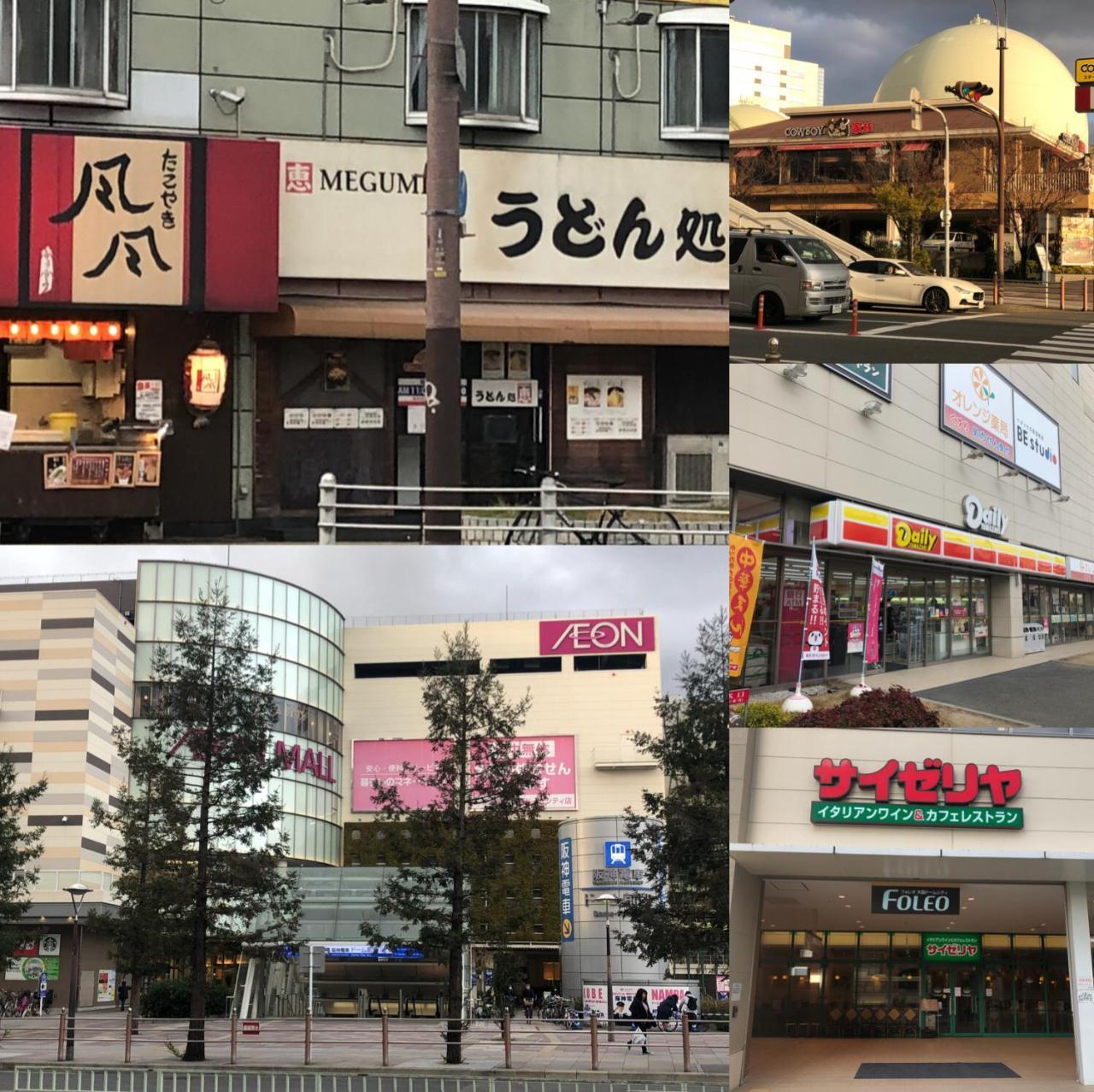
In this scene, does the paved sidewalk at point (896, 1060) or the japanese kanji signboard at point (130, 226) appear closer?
the japanese kanji signboard at point (130, 226)

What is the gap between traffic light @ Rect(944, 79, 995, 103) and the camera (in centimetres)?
2747

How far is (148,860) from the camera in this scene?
14.2 metres

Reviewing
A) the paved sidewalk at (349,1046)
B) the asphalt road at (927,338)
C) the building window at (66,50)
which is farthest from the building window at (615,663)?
the building window at (66,50)

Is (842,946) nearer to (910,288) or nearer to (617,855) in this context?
(910,288)

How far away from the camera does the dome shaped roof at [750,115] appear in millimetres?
27688

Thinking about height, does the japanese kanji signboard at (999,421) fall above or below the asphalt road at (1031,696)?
above

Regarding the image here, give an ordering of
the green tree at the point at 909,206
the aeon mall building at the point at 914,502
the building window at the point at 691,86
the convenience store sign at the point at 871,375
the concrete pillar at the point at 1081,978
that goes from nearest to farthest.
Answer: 1. the concrete pillar at the point at 1081,978
2. the aeon mall building at the point at 914,502
3. the building window at the point at 691,86
4. the convenience store sign at the point at 871,375
5. the green tree at the point at 909,206

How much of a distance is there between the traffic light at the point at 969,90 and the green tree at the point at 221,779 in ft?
61.2

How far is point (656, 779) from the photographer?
1501cm

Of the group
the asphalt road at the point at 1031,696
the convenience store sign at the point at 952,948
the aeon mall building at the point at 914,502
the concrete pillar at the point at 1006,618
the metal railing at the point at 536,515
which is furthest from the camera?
the concrete pillar at the point at 1006,618

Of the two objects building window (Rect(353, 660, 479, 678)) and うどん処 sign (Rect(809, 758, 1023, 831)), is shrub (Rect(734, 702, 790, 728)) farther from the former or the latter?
building window (Rect(353, 660, 479, 678))

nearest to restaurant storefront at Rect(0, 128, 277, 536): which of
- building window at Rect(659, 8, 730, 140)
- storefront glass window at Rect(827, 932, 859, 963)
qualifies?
building window at Rect(659, 8, 730, 140)

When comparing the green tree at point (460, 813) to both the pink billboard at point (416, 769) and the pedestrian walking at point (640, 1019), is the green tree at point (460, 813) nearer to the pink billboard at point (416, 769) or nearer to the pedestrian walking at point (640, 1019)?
the pink billboard at point (416, 769)

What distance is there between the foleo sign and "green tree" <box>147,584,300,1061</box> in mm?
2707
